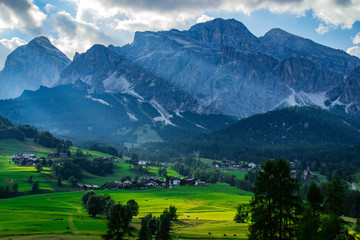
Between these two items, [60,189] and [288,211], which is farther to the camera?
[60,189]

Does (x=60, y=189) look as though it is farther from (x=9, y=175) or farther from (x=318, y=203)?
(x=318, y=203)

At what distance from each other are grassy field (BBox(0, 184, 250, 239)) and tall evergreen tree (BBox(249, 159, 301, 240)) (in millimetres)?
34843

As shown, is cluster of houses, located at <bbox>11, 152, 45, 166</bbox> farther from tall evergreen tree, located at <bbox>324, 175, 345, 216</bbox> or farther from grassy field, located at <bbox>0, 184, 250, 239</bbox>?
tall evergreen tree, located at <bbox>324, 175, 345, 216</bbox>

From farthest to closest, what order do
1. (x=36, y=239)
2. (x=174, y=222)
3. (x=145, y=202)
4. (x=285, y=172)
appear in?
(x=145, y=202) → (x=174, y=222) → (x=36, y=239) → (x=285, y=172)

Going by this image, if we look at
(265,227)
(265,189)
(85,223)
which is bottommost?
(85,223)

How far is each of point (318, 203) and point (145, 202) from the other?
284ft

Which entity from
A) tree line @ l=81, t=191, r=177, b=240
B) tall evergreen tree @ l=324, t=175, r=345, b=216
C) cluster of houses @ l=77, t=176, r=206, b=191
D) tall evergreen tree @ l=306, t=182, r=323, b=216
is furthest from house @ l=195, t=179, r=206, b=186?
tall evergreen tree @ l=324, t=175, r=345, b=216

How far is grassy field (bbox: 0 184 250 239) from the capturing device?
6775cm

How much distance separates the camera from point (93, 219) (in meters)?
87.1

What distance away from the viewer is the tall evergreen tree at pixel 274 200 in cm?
3266

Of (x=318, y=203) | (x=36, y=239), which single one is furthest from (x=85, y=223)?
(x=318, y=203)

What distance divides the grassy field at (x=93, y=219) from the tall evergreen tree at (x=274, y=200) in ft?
114

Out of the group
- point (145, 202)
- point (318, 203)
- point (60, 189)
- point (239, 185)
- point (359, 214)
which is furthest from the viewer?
point (239, 185)

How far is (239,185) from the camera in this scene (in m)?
170
